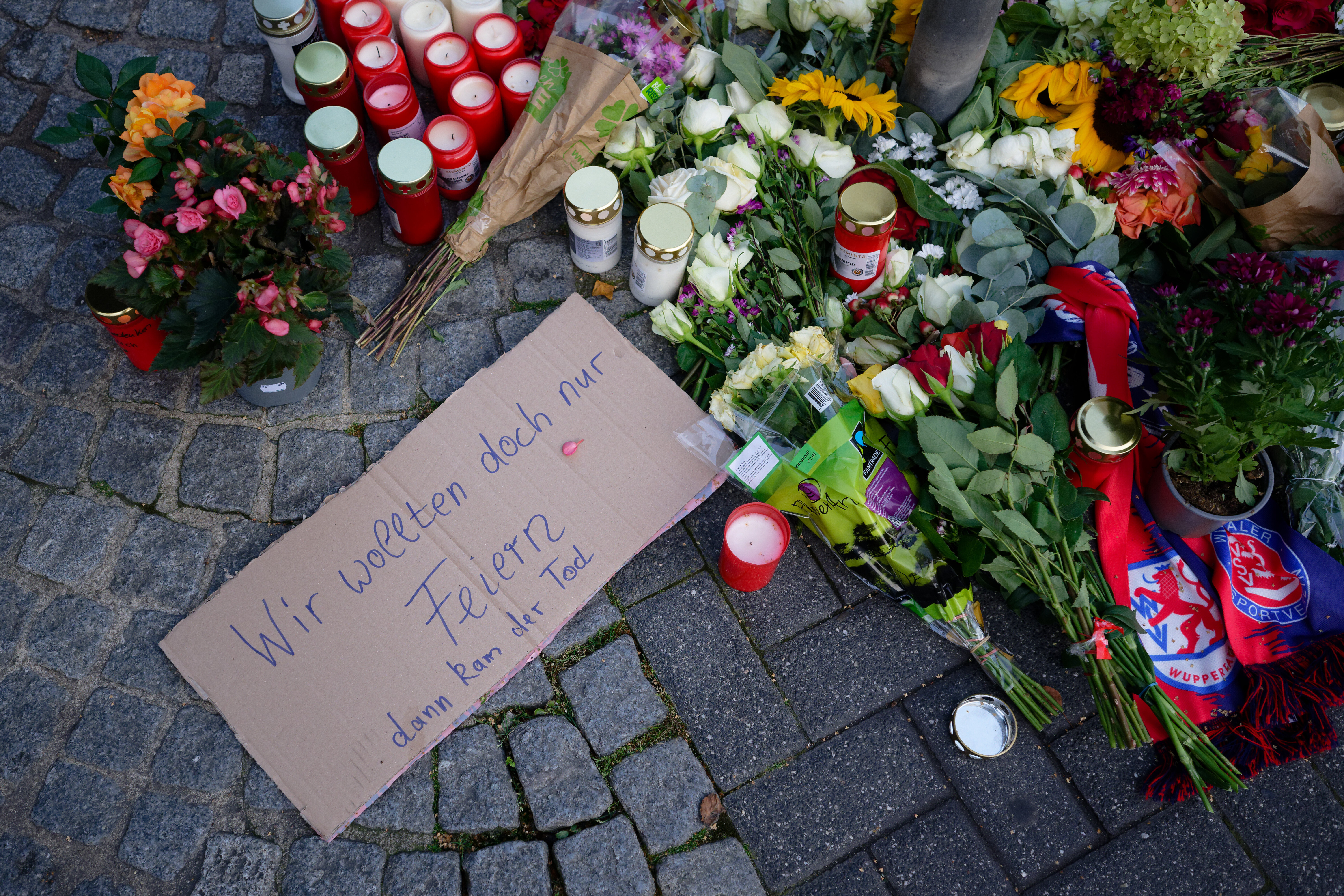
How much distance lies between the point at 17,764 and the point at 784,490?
188 centimetres

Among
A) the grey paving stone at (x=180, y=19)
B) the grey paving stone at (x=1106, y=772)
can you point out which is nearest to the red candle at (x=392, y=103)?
the grey paving stone at (x=180, y=19)

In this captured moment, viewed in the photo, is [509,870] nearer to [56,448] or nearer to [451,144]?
[56,448]

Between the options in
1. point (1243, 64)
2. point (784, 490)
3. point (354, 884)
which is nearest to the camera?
point (354, 884)

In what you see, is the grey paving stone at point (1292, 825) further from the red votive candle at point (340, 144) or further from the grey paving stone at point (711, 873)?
the red votive candle at point (340, 144)

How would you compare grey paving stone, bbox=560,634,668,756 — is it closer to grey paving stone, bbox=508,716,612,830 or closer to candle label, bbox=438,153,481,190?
grey paving stone, bbox=508,716,612,830

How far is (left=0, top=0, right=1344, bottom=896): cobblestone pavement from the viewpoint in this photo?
1857mm

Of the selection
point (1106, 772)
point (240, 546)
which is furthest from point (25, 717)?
point (1106, 772)

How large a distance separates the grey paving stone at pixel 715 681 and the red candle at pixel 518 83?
4.55 ft

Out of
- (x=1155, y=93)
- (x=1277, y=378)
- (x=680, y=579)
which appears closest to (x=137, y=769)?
(x=680, y=579)

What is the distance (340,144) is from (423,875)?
175 cm

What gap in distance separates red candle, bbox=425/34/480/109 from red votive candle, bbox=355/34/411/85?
8cm

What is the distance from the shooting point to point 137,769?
1.88 m

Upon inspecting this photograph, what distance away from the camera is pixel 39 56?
2.56 m

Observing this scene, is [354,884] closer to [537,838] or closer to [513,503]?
[537,838]
